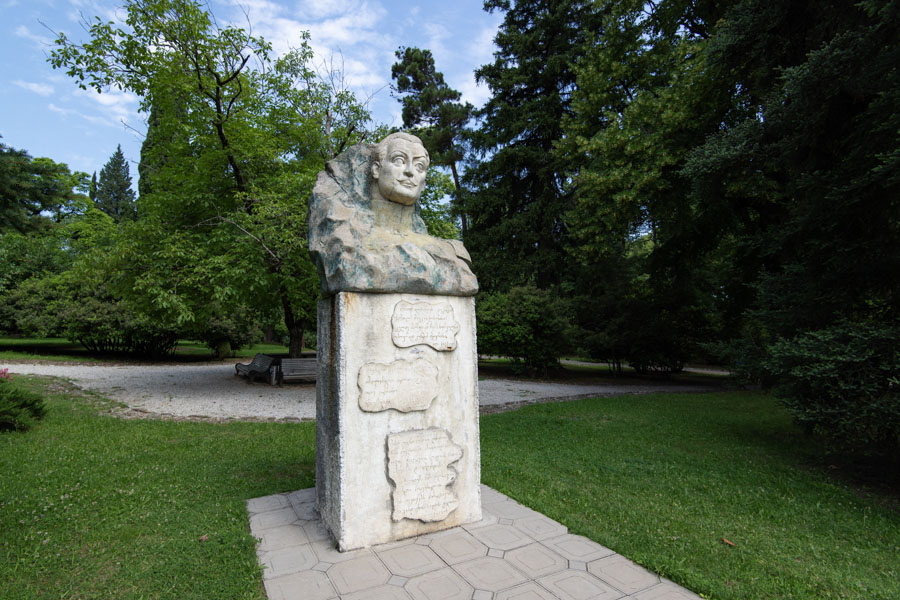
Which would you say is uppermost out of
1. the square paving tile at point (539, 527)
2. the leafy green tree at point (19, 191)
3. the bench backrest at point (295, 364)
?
the leafy green tree at point (19, 191)

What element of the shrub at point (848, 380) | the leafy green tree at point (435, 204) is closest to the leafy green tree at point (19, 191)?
the leafy green tree at point (435, 204)

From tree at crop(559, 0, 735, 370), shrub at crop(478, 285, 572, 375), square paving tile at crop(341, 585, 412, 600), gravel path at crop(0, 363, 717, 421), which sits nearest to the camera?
square paving tile at crop(341, 585, 412, 600)

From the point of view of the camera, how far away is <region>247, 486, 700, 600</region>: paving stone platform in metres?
2.65

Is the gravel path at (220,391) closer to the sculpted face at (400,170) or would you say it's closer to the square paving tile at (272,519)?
the square paving tile at (272,519)

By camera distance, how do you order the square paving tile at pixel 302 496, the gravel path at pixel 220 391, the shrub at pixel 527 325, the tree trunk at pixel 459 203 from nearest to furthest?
1. the square paving tile at pixel 302 496
2. the gravel path at pixel 220 391
3. the shrub at pixel 527 325
4. the tree trunk at pixel 459 203

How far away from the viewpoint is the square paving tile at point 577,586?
2617 millimetres

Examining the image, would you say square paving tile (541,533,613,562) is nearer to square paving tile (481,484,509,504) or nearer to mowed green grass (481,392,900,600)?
mowed green grass (481,392,900,600)

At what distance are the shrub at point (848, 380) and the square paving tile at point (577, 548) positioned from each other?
11.1 ft

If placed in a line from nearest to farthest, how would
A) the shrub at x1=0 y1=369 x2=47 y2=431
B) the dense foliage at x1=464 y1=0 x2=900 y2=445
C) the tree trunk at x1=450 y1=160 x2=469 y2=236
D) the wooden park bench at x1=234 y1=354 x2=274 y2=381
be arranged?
the dense foliage at x1=464 y1=0 x2=900 y2=445 → the shrub at x1=0 y1=369 x2=47 y2=431 → the wooden park bench at x1=234 y1=354 x2=274 y2=381 → the tree trunk at x1=450 y1=160 x2=469 y2=236

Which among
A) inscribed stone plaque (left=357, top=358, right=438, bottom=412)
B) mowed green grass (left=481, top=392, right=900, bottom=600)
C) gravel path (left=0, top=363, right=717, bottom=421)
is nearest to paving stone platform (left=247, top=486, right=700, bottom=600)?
mowed green grass (left=481, top=392, right=900, bottom=600)

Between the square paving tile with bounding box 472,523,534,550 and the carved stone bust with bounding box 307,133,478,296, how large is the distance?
1.88 meters

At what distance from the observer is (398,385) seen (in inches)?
130

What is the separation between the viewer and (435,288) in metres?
3.48

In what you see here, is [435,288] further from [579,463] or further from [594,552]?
[579,463]
